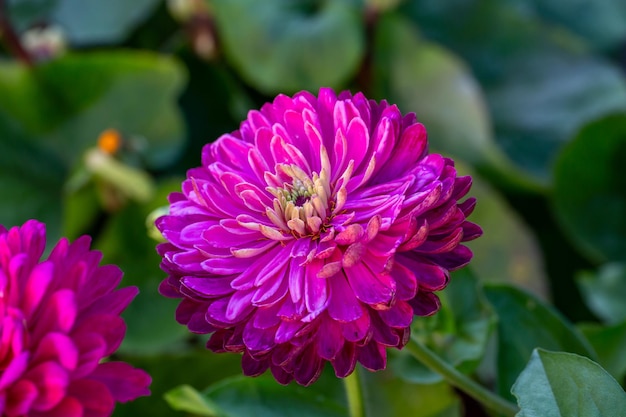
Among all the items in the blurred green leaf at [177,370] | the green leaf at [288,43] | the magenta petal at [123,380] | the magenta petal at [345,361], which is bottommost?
the blurred green leaf at [177,370]

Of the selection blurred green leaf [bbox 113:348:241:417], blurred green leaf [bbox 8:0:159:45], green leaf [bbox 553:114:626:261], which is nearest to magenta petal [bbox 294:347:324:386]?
blurred green leaf [bbox 113:348:241:417]

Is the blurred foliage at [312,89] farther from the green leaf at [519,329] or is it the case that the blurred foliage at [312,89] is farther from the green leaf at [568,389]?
the green leaf at [568,389]

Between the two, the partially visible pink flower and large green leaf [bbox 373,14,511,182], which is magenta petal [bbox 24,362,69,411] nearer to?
the partially visible pink flower

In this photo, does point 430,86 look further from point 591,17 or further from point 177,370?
point 177,370

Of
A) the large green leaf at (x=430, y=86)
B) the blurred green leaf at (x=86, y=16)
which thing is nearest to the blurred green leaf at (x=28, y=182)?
the blurred green leaf at (x=86, y=16)

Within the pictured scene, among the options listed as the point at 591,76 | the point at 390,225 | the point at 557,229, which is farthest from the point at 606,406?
the point at 591,76

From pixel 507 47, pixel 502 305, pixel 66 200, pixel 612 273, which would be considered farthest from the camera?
pixel 507 47

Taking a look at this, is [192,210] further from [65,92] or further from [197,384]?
[65,92]
